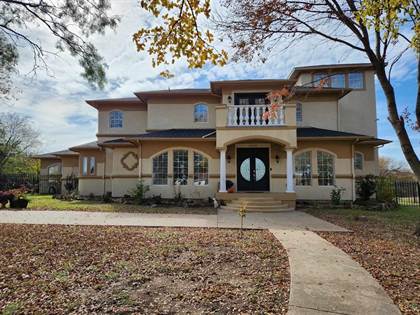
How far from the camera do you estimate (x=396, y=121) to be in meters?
7.49

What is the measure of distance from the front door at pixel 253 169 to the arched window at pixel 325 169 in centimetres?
276

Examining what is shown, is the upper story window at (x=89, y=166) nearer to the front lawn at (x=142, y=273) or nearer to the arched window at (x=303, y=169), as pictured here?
the front lawn at (x=142, y=273)

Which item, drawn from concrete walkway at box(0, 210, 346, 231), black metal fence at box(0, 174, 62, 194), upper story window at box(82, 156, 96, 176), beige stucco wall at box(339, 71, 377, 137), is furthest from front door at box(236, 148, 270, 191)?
black metal fence at box(0, 174, 62, 194)

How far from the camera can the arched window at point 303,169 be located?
1523cm

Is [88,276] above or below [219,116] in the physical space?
below

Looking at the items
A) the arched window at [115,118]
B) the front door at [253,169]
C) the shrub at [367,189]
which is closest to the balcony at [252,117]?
the front door at [253,169]

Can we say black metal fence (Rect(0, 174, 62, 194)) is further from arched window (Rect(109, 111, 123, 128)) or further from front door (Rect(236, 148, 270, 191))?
front door (Rect(236, 148, 270, 191))

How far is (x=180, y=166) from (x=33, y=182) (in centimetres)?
1607

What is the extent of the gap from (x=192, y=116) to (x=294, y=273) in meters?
13.6

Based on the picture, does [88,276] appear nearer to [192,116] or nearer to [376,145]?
[192,116]

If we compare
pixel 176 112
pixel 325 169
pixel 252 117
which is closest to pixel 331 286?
pixel 252 117

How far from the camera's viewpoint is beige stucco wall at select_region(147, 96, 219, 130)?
1714cm

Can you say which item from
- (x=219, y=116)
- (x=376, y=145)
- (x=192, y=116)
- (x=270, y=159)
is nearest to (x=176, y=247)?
(x=219, y=116)

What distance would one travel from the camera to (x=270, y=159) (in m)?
15.4
